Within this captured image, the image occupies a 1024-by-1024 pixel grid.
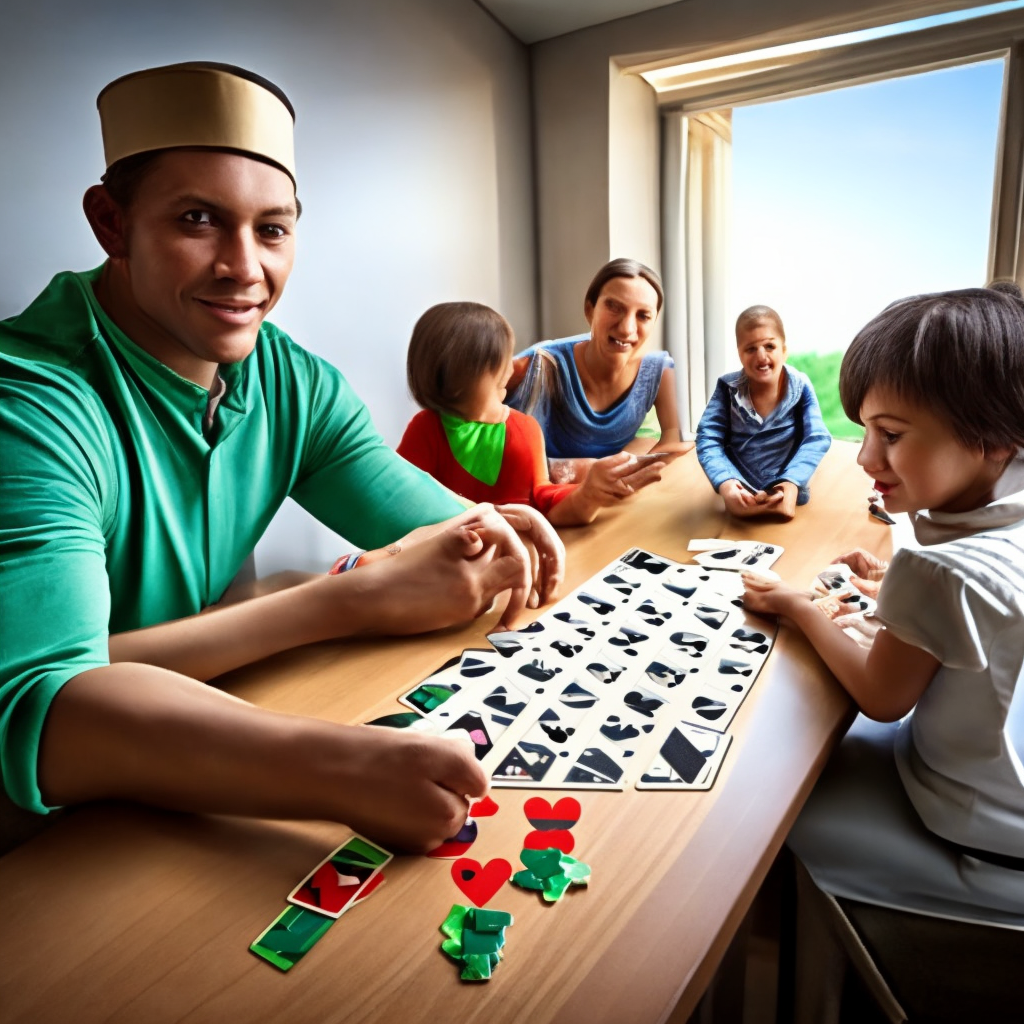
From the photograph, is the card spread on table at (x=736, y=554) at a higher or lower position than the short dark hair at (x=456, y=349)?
lower

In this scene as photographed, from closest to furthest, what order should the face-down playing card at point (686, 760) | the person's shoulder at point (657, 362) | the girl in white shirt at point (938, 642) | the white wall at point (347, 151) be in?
the face-down playing card at point (686, 760)
the girl in white shirt at point (938, 642)
the white wall at point (347, 151)
the person's shoulder at point (657, 362)

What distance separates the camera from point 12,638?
0.70 meters

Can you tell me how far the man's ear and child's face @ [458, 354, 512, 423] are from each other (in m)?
0.73

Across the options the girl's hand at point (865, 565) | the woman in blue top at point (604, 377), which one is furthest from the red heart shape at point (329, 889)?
the woman in blue top at point (604, 377)

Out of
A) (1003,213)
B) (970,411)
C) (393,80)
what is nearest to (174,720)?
(970,411)

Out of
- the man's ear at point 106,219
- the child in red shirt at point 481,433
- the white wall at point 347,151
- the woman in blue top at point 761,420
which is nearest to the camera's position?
the man's ear at point 106,219

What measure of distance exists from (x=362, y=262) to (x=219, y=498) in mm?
1232

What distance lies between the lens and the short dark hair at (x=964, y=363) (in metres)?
0.97

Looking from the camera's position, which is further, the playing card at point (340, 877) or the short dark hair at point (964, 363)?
the short dark hair at point (964, 363)

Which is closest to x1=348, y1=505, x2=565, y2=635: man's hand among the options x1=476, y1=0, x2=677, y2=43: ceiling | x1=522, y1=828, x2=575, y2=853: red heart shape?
x1=522, y1=828, x2=575, y2=853: red heart shape

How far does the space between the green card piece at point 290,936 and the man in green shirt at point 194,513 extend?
8 centimetres

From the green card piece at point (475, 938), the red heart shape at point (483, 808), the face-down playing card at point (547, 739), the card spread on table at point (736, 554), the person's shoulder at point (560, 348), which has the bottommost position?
the green card piece at point (475, 938)

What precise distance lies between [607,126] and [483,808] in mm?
2400

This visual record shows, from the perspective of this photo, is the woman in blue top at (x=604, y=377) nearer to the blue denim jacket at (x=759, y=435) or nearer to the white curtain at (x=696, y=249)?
the blue denim jacket at (x=759, y=435)
